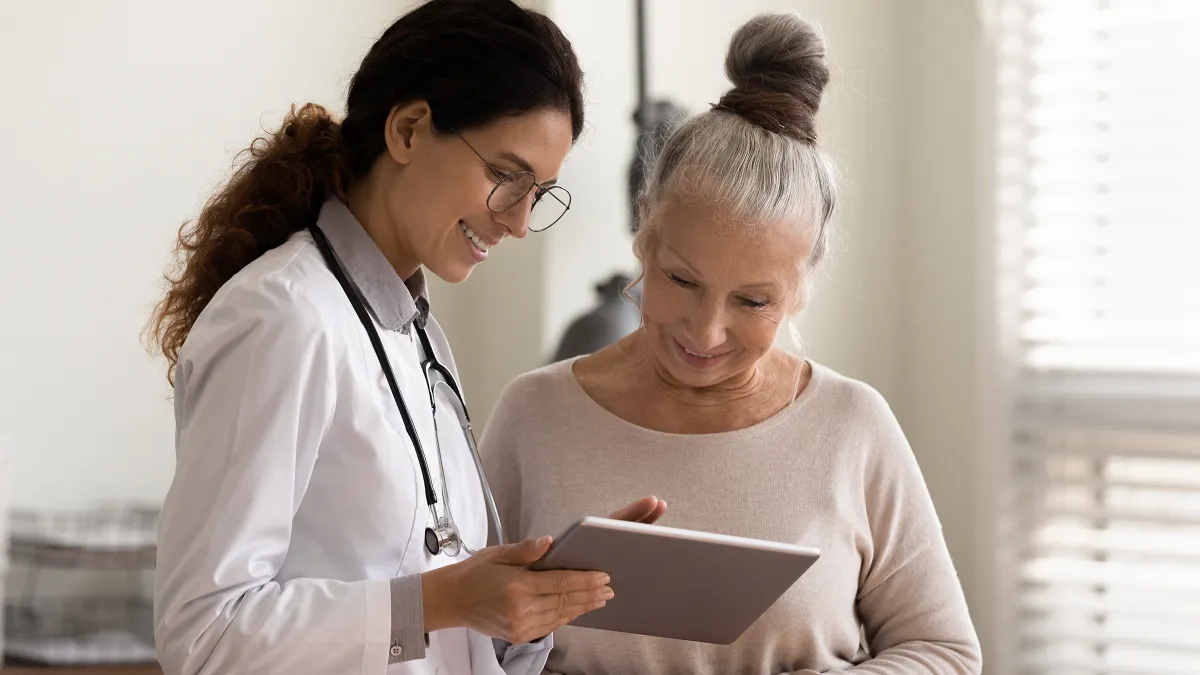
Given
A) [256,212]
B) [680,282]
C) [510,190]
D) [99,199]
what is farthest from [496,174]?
[99,199]

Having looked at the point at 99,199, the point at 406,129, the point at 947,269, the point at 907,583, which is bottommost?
the point at 907,583

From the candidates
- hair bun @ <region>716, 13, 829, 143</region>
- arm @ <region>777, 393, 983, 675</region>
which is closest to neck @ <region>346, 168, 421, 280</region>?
hair bun @ <region>716, 13, 829, 143</region>

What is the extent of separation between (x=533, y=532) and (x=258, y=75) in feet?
6.11

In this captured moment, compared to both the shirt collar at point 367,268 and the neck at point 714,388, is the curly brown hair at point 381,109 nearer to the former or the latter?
the shirt collar at point 367,268

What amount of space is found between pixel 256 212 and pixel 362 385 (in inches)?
11.3

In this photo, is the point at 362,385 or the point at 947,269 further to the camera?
the point at 947,269

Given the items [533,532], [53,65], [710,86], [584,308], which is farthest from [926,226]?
[53,65]

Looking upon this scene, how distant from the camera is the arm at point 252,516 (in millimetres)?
1122

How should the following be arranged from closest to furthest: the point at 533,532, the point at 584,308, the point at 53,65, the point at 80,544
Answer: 1. the point at 533,532
2. the point at 80,544
3. the point at 53,65
4. the point at 584,308

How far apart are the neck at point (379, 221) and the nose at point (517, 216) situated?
12 centimetres

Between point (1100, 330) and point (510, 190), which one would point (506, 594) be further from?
point (1100, 330)

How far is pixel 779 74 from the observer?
70.6 inches

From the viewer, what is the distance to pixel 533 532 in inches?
69.3

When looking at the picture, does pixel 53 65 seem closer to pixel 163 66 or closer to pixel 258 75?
pixel 163 66
